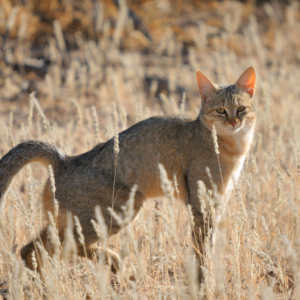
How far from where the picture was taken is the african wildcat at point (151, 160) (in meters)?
3.28

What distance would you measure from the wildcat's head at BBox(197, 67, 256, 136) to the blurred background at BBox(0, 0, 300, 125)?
2224mm

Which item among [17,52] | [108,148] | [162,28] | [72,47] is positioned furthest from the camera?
[162,28]

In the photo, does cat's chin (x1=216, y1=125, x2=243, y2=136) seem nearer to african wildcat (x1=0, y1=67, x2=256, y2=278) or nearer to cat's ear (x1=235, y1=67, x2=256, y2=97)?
african wildcat (x1=0, y1=67, x2=256, y2=278)

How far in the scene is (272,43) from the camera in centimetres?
1309

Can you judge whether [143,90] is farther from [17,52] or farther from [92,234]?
[92,234]

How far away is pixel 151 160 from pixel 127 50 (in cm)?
864

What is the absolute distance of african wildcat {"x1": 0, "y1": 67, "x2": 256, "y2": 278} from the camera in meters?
3.28

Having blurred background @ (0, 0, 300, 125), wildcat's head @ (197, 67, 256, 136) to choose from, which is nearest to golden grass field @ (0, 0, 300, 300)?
blurred background @ (0, 0, 300, 125)

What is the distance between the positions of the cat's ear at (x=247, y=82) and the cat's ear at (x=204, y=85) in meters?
0.27

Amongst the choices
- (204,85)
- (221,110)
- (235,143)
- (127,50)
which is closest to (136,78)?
(127,50)

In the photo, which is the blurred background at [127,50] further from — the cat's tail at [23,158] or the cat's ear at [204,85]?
the cat's tail at [23,158]

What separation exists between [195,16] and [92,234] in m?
12.4

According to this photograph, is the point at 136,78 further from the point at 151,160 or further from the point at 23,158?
the point at 23,158

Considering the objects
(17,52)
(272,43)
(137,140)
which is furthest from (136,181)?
(272,43)
